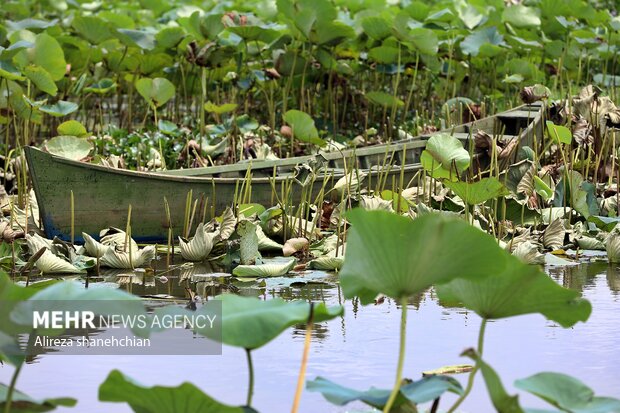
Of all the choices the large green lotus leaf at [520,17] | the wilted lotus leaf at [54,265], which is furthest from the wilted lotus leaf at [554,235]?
the large green lotus leaf at [520,17]

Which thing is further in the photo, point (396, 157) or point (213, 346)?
point (396, 157)

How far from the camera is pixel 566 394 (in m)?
2.53

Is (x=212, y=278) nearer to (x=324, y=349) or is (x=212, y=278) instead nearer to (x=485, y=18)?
(x=324, y=349)

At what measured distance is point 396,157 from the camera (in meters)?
7.95

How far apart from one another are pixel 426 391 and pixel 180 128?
6880 millimetres

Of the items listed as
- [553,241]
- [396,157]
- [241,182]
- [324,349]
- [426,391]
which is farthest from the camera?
[396,157]

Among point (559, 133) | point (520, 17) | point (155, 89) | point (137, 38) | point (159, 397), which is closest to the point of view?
point (159, 397)

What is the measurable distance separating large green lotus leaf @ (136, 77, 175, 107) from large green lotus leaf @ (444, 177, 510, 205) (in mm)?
3117

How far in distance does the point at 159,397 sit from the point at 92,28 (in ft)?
24.3

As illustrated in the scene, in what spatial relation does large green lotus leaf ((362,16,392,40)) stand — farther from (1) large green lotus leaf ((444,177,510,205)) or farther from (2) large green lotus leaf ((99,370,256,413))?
(2) large green lotus leaf ((99,370,256,413))

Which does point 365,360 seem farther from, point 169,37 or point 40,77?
point 169,37

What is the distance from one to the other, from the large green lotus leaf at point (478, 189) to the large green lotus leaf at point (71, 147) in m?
2.25

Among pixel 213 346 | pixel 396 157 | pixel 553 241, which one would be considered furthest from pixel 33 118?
pixel 213 346

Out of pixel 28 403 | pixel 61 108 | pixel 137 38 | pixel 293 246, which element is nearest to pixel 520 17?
pixel 137 38
